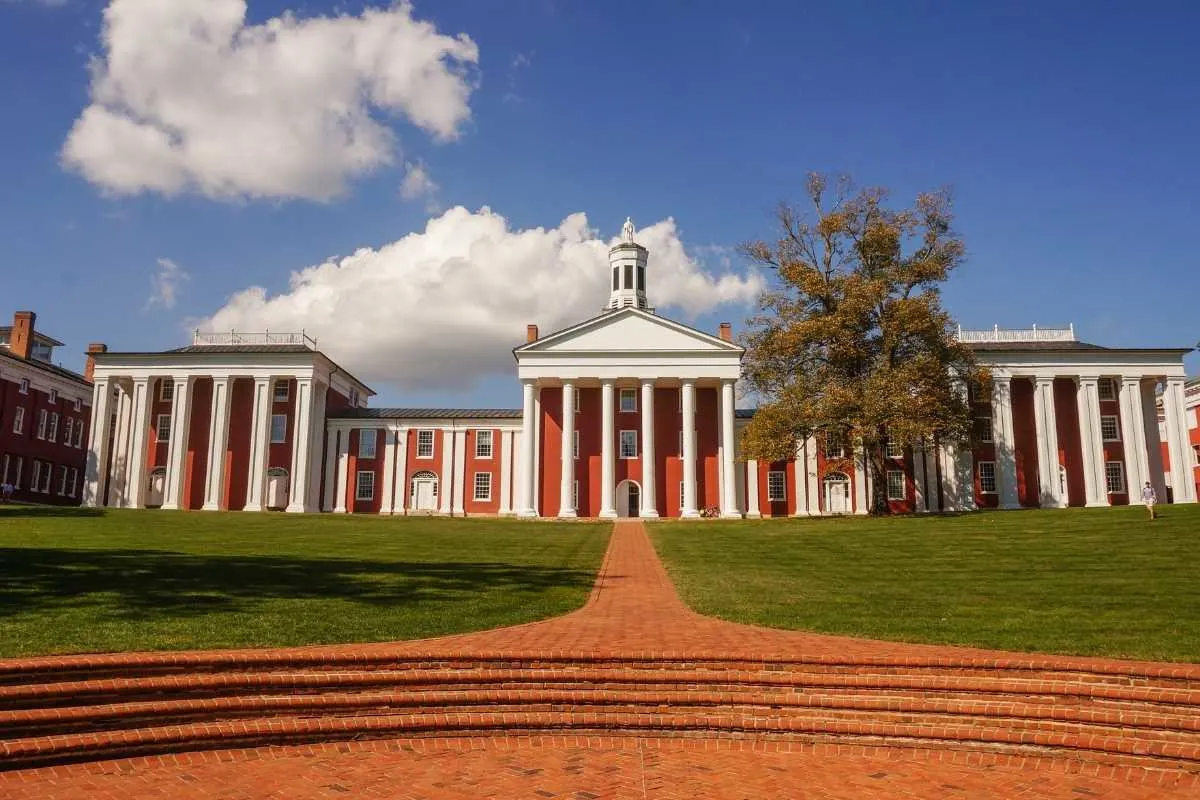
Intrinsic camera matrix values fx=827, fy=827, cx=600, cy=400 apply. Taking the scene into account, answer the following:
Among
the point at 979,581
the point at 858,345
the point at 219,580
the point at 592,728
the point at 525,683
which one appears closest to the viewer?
the point at 592,728

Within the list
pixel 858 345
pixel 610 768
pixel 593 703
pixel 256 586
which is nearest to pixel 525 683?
pixel 593 703

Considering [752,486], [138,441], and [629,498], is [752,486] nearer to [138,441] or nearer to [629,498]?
[629,498]

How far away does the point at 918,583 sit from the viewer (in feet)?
55.0

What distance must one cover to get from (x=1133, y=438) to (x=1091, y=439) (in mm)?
2807

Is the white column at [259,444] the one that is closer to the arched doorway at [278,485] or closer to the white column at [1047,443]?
the arched doorway at [278,485]

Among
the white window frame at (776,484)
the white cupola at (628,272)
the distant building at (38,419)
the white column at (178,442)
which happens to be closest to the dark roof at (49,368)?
the distant building at (38,419)

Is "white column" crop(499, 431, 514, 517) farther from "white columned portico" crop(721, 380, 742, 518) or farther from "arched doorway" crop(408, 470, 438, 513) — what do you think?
"white columned portico" crop(721, 380, 742, 518)

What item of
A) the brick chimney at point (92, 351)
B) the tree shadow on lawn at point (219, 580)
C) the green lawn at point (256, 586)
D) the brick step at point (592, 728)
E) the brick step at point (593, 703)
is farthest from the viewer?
the brick chimney at point (92, 351)

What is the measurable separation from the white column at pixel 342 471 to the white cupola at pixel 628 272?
67.9 feet

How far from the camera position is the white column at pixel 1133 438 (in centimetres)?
5034

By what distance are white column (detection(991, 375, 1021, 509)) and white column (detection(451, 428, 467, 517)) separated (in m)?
34.0

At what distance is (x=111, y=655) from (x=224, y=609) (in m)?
3.37

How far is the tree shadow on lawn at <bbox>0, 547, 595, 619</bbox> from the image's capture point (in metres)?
12.0

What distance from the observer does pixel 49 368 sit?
57.2m
